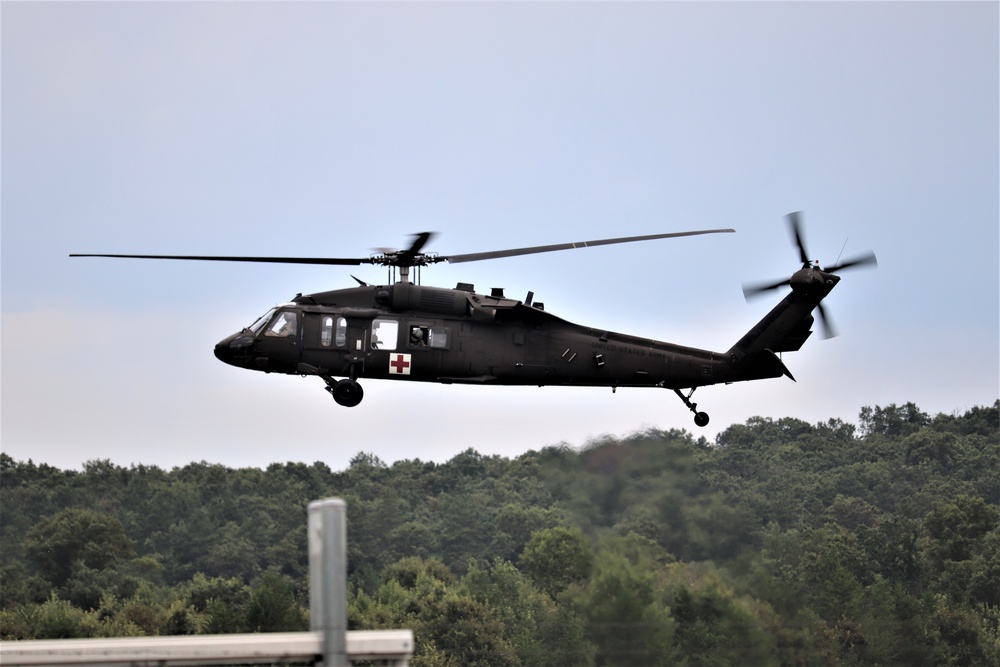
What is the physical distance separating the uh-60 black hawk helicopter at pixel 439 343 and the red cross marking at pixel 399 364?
0.08ft

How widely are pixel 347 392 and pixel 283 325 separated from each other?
6.79ft

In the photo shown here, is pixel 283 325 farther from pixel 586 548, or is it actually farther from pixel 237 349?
pixel 586 548

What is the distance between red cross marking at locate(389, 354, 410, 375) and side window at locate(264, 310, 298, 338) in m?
2.32

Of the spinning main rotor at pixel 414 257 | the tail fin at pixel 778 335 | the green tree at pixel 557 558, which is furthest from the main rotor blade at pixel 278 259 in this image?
the green tree at pixel 557 558

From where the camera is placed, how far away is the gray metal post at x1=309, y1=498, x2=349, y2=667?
13.8 metres

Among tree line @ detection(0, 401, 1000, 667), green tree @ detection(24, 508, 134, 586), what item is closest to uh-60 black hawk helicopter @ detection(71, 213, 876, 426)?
tree line @ detection(0, 401, 1000, 667)

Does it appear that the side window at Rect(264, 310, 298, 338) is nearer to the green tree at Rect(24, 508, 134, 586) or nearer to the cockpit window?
the cockpit window

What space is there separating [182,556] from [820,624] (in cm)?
3745

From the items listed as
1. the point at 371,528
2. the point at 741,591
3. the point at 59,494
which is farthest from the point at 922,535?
the point at 59,494

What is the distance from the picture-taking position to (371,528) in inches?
2645

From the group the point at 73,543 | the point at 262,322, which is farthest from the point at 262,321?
the point at 73,543

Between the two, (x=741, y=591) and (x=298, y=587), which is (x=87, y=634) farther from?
(x=741, y=591)

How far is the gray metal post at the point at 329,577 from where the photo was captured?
13.8m

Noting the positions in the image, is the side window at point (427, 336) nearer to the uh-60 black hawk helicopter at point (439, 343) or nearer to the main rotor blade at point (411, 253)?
the uh-60 black hawk helicopter at point (439, 343)
